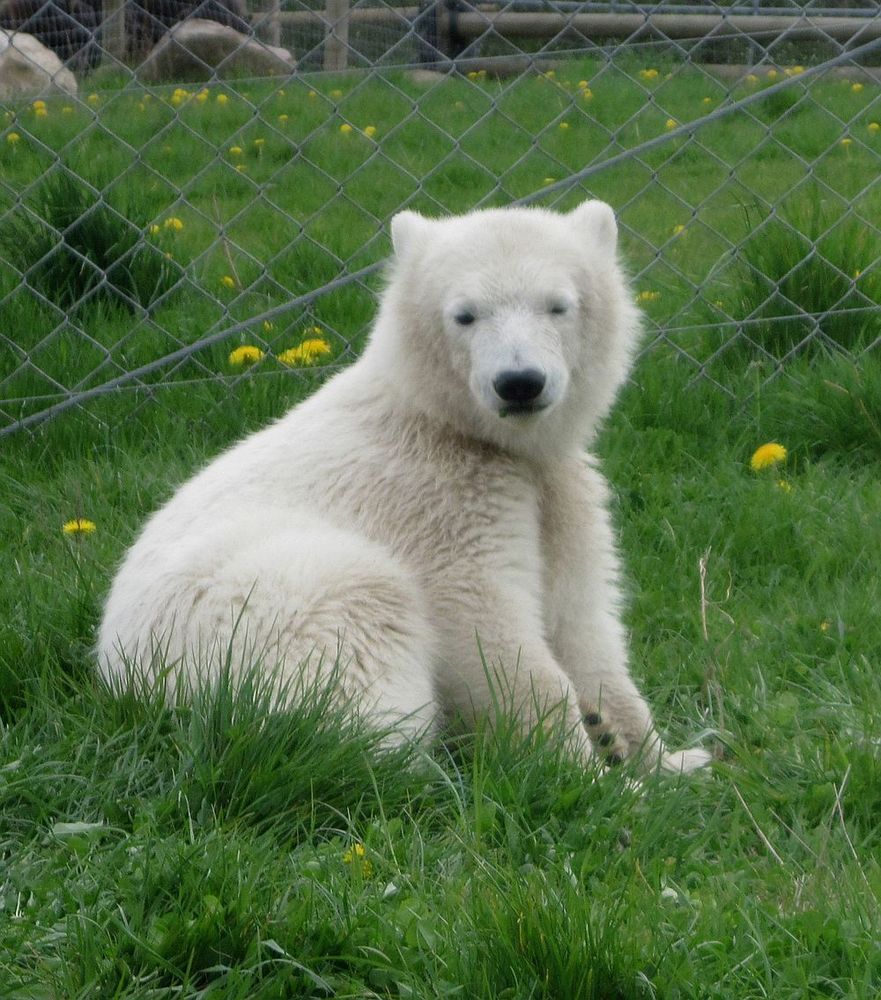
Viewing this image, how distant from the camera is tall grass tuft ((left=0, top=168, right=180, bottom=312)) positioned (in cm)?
525

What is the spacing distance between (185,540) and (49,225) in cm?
237

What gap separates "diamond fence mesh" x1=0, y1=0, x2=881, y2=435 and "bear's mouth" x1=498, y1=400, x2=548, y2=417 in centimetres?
148

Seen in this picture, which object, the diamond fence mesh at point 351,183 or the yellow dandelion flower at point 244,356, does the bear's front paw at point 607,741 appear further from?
the yellow dandelion flower at point 244,356

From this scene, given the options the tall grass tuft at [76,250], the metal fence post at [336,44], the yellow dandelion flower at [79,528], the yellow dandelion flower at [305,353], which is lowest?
the yellow dandelion flower at [79,528]

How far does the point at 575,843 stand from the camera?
247 centimetres

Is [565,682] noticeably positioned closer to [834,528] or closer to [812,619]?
[812,619]

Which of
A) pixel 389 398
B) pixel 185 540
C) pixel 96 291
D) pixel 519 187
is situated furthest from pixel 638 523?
pixel 519 187

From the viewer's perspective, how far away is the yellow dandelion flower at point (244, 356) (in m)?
4.89

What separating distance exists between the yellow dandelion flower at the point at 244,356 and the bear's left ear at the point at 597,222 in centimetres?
163

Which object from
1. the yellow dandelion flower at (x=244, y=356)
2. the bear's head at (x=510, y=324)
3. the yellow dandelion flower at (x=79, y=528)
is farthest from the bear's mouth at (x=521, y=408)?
the yellow dandelion flower at (x=244, y=356)

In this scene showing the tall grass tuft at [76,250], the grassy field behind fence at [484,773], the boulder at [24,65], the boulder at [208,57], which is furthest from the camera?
the boulder at [208,57]

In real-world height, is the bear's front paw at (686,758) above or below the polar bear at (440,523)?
below

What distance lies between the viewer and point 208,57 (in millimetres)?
9977

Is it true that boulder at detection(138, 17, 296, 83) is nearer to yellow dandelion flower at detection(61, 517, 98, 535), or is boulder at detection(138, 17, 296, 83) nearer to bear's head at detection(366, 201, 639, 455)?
yellow dandelion flower at detection(61, 517, 98, 535)
